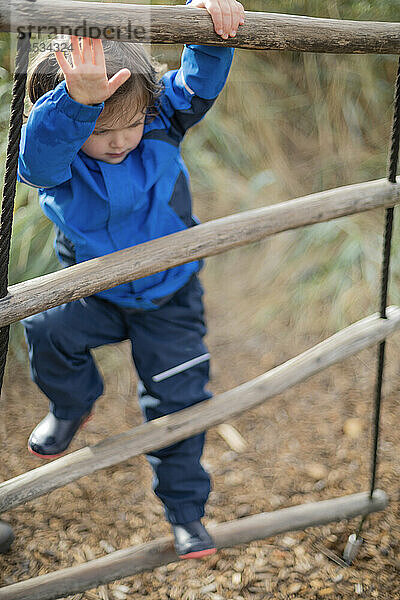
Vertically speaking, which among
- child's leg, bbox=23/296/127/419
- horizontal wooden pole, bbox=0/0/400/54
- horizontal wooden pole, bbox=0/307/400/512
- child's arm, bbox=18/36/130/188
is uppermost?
horizontal wooden pole, bbox=0/0/400/54

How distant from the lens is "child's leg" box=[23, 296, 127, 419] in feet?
4.08

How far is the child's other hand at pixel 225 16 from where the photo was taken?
35.3 inches

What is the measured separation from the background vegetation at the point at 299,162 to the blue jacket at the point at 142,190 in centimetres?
128

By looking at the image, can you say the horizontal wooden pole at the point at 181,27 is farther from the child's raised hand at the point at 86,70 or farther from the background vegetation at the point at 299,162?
the background vegetation at the point at 299,162

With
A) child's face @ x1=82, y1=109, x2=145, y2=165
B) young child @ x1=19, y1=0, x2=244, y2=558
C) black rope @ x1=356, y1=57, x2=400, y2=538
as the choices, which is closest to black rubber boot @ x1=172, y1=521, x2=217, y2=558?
young child @ x1=19, y1=0, x2=244, y2=558

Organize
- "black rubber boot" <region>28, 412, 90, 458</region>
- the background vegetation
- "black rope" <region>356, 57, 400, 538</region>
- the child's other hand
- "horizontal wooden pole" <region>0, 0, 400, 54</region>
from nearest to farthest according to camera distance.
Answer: "horizontal wooden pole" <region>0, 0, 400, 54</region>, the child's other hand, "black rope" <region>356, 57, 400, 538</region>, "black rubber boot" <region>28, 412, 90, 458</region>, the background vegetation

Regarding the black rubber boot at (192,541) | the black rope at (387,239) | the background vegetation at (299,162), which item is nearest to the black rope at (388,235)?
the black rope at (387,239)

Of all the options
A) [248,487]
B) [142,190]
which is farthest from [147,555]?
[142,190]

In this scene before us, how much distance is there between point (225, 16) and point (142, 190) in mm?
333

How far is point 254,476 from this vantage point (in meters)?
1.95

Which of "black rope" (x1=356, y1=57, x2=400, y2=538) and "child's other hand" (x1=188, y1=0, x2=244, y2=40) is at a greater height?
"child's other hand" (x1=188, y1=0, x2=244, y2=40)

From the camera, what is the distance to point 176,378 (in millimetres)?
1286

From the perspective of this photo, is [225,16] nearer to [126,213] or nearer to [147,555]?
[126,213]

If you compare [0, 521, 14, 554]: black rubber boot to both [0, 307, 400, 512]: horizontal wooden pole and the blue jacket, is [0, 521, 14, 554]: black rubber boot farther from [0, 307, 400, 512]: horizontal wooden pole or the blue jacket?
the blue jacket
